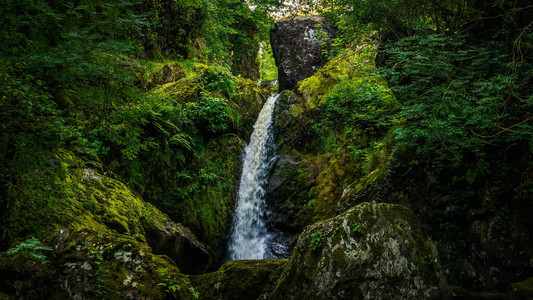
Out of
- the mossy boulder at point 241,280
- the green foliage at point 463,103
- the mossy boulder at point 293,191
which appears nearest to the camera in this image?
the green foliage at point 463,103

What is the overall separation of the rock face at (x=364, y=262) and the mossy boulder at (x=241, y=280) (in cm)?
62

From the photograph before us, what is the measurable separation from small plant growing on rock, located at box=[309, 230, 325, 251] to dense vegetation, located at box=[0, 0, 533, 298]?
160 cm

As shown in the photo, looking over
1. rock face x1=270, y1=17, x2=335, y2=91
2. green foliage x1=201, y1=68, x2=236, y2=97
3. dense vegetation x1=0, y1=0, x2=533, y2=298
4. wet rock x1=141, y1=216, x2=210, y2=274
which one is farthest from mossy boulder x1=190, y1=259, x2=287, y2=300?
rock face x1=270, y1=17, x2=335, y2=91

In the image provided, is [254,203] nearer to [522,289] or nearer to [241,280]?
[241,280]

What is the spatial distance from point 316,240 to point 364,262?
2.05ft

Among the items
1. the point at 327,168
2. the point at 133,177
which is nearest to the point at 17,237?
the point at 133,177

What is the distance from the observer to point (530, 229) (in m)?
3.31

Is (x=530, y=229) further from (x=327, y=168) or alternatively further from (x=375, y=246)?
(x=327, y=168)

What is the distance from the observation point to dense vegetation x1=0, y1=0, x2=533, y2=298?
103 inches

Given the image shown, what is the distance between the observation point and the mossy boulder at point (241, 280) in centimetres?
409

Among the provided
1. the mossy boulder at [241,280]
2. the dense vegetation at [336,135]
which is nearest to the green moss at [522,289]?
the dense vegetation at [336,135]

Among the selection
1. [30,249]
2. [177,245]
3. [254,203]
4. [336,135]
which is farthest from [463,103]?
[254,203]

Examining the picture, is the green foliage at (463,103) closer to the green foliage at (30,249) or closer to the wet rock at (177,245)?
the green foliage at (30,249)

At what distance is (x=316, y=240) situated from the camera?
3477 mm
